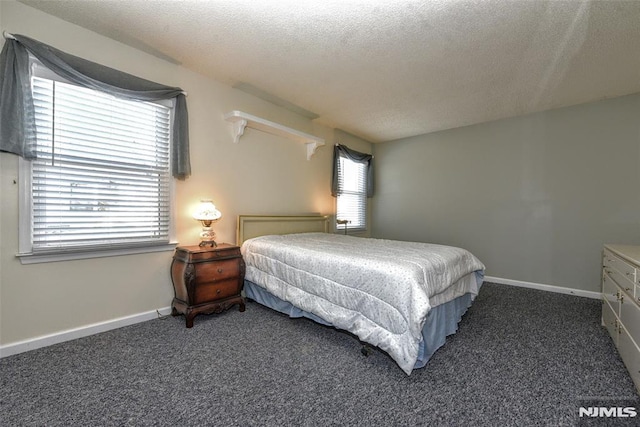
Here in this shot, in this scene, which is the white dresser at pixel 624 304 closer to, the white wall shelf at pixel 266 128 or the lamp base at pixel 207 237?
the lamp base at pixel 207 237

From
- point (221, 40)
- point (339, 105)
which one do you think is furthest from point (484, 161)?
point (221, 40)

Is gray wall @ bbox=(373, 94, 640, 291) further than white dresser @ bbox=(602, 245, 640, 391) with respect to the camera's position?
Yes

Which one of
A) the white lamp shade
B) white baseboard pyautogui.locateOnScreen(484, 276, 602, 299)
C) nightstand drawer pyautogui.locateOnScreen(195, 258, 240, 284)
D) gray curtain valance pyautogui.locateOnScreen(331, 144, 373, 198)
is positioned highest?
gray curtain valance pyautogui.locateOnScreen(331, 144, 373, 198)

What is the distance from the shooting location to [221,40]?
2.35 metres

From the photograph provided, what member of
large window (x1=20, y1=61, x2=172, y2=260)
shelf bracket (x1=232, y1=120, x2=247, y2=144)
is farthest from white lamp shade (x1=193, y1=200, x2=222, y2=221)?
shelf bracket (x1=232, y1=120, x2=247, y2=144)

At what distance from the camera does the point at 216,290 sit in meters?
2.62

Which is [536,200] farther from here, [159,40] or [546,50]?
[159,40]

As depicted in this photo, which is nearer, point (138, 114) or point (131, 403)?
point (131, 403)

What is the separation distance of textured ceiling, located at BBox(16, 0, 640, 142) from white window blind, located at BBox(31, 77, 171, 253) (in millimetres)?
629

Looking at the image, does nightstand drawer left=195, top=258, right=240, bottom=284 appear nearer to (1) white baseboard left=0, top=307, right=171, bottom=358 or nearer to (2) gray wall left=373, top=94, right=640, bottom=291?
(1) white baseboard left=0, top=307, right=171, bottom=358

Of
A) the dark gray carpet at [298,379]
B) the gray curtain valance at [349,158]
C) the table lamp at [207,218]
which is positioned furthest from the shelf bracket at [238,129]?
the dark gray carpet at [298,379]

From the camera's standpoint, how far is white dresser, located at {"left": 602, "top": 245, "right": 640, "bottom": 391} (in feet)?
5.54

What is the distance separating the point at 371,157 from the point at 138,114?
3.91 m

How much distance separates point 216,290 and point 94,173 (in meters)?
1.43
